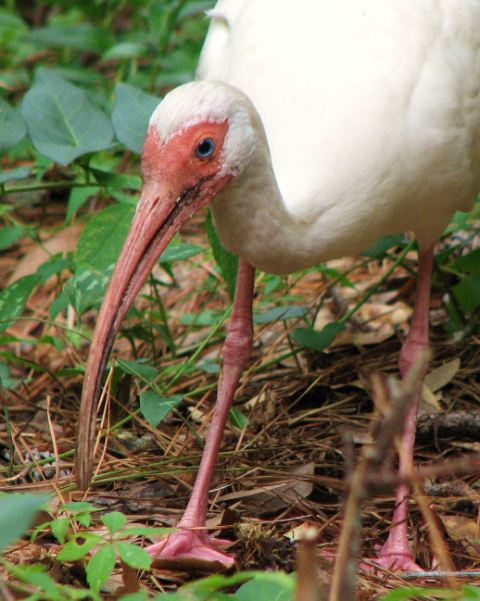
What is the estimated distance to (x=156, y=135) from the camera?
2836mm

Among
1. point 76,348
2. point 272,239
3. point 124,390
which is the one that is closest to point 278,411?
point 124,390

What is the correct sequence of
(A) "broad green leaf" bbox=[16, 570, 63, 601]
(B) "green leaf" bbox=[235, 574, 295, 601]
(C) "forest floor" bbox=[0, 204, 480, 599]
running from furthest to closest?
(C) "forest floor" bbox=[0, 204, 480, 599]
(B) "green leaf" bbox=[235, 574, 295, 601]
(A) "broad green leaf" bbox=[16, 570, 63, 601]

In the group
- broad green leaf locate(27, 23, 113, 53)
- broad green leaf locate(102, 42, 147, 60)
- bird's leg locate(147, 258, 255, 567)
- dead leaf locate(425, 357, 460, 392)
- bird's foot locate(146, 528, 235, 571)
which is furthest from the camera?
broad green leaf locate(27, 23, 113, 53)

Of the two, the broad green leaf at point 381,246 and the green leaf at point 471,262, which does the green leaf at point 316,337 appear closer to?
the broad green leaf at point 381,246

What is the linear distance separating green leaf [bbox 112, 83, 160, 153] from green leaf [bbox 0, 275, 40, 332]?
631 millimetres

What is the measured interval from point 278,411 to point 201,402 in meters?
0.30

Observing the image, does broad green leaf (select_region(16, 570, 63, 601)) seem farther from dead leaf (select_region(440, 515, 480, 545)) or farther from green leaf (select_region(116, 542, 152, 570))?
dead leaf (select_region(440, 515, 480, 545))

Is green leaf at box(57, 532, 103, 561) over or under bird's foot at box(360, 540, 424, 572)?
under

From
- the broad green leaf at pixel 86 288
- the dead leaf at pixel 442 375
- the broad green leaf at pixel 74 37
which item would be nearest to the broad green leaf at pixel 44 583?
the broad green leaf at pixel 86 288

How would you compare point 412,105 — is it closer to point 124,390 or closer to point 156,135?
point 156,135

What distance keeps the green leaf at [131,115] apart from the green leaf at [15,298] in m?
0.63

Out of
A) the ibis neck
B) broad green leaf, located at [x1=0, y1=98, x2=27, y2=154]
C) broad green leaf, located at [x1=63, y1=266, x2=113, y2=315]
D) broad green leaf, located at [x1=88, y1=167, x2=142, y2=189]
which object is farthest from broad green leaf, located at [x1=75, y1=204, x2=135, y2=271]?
the ibis neck

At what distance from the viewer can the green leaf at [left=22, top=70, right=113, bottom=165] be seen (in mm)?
3811

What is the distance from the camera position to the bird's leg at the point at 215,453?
3201 millimetres
